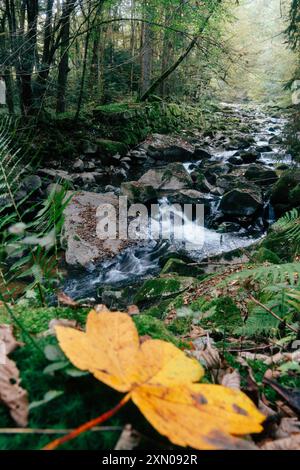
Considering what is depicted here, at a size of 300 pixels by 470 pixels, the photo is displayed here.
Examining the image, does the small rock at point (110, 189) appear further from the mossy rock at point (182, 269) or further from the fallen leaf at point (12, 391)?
the fallen leaf at point (12, 391)

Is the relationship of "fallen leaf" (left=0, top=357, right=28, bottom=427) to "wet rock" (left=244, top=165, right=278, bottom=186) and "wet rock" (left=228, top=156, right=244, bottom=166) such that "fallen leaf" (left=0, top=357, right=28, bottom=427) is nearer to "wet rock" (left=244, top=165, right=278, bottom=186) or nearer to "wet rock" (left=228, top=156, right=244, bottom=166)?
"wet rock" (left=244, top=165, right=278, bottom=186)

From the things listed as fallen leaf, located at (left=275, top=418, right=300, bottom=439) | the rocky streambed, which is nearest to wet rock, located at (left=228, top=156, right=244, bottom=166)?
the rocky streambed

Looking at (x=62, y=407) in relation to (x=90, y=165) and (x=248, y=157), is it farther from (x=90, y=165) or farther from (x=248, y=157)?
(x=248, y=157)

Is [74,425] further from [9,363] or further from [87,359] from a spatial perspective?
[9,363]

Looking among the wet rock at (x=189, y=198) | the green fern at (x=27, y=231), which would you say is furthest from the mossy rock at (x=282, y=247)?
the wet rock at (x=189, y=198)

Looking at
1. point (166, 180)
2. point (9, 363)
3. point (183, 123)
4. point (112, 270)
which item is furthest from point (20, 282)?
point (183, 123)

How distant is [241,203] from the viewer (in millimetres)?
8922

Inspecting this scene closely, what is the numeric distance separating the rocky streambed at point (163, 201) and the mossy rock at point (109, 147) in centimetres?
27

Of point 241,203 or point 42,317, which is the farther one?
point 241,203

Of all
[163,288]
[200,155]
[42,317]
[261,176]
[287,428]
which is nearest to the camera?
[287,428]

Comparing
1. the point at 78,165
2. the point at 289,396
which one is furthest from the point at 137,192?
the point at 289,396

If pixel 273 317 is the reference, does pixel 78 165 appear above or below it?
above

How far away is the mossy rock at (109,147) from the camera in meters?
12.7

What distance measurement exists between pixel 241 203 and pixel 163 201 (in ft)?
7.14
